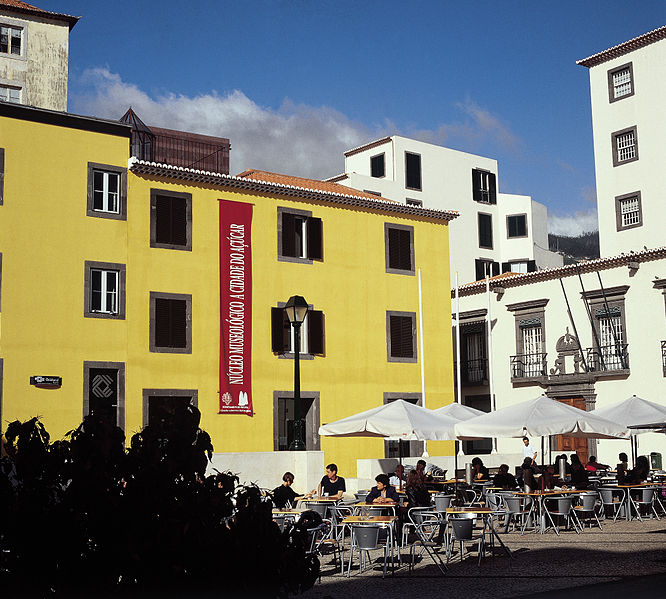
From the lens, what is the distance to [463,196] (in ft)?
180

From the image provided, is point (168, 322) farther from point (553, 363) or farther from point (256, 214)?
point (553, 363)

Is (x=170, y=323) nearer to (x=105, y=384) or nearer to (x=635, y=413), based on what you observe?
(x=105, y=384)

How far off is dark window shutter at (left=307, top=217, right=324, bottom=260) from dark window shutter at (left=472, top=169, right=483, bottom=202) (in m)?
23.6

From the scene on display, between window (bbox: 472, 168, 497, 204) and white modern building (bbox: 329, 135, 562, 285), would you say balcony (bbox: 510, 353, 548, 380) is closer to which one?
white modern building (bbox: 329, 135, 562, 285)

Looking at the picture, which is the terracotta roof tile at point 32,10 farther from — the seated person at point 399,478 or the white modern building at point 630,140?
the seated person at point 399,478

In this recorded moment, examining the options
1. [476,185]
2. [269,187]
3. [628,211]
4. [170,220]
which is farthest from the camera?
[476,185]

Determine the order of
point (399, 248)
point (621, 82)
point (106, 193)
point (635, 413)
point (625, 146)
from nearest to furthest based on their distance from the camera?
point (635, 413), point (106, 193), point (399, 248), point (625, 146), point (621, 82)

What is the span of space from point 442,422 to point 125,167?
50.1 feet

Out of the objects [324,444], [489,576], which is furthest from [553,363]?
[489,576]

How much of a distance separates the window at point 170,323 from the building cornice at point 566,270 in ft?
53.5

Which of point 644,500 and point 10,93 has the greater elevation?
point 10,93

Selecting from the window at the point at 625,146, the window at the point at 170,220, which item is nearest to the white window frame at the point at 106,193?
the window at the point at 170,220

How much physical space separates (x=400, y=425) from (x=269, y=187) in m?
15.1

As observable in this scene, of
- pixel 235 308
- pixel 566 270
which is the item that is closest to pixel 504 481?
pixel 235 308
